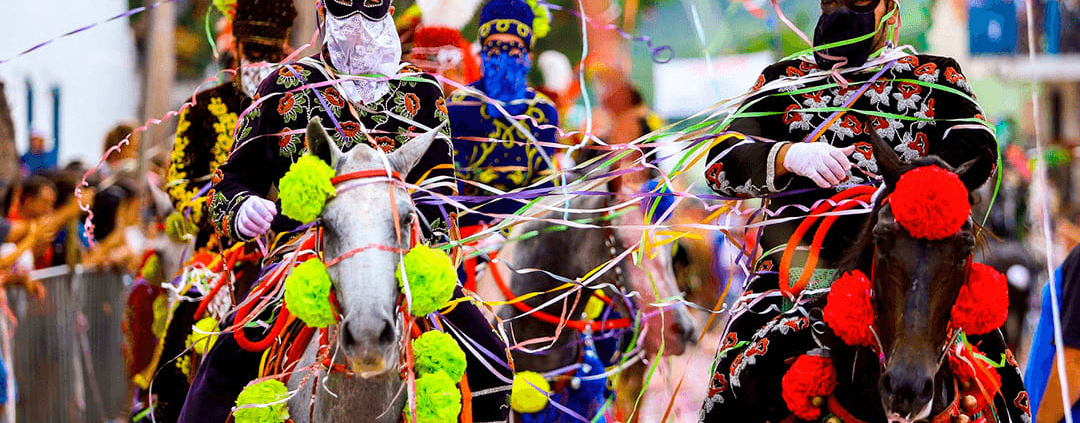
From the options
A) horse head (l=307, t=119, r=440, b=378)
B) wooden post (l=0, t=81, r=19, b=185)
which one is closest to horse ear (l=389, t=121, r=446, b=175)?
horse head (l=307, t=119, r=440, b=378)

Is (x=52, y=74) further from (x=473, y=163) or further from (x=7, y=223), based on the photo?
(x=473, y=163)

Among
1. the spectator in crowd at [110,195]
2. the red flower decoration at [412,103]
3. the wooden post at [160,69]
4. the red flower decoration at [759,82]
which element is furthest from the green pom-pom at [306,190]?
the wooden post at [160,69]

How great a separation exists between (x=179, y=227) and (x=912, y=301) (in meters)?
4.67

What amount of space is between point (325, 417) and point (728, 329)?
1552 mm

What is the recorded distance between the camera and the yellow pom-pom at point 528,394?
6617 mm

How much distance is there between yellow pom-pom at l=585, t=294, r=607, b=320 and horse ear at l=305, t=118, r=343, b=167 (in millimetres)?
3663

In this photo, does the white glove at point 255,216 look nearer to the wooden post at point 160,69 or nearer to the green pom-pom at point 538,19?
the green pom-pom at point 538,19

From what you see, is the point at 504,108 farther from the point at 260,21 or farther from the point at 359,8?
the point at 359,8

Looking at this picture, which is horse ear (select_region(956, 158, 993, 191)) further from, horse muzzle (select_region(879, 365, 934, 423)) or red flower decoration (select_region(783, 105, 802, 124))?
red flower decoration (select_region(783, 105, 802, 124))

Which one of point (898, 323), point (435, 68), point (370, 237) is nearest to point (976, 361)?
point (898, 323)

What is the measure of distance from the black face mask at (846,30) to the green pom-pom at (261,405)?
7.53 ft

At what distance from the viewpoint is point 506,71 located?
7410 millimetres

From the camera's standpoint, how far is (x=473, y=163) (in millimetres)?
7352

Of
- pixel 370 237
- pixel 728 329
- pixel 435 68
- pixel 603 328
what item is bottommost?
pixel 603 328
